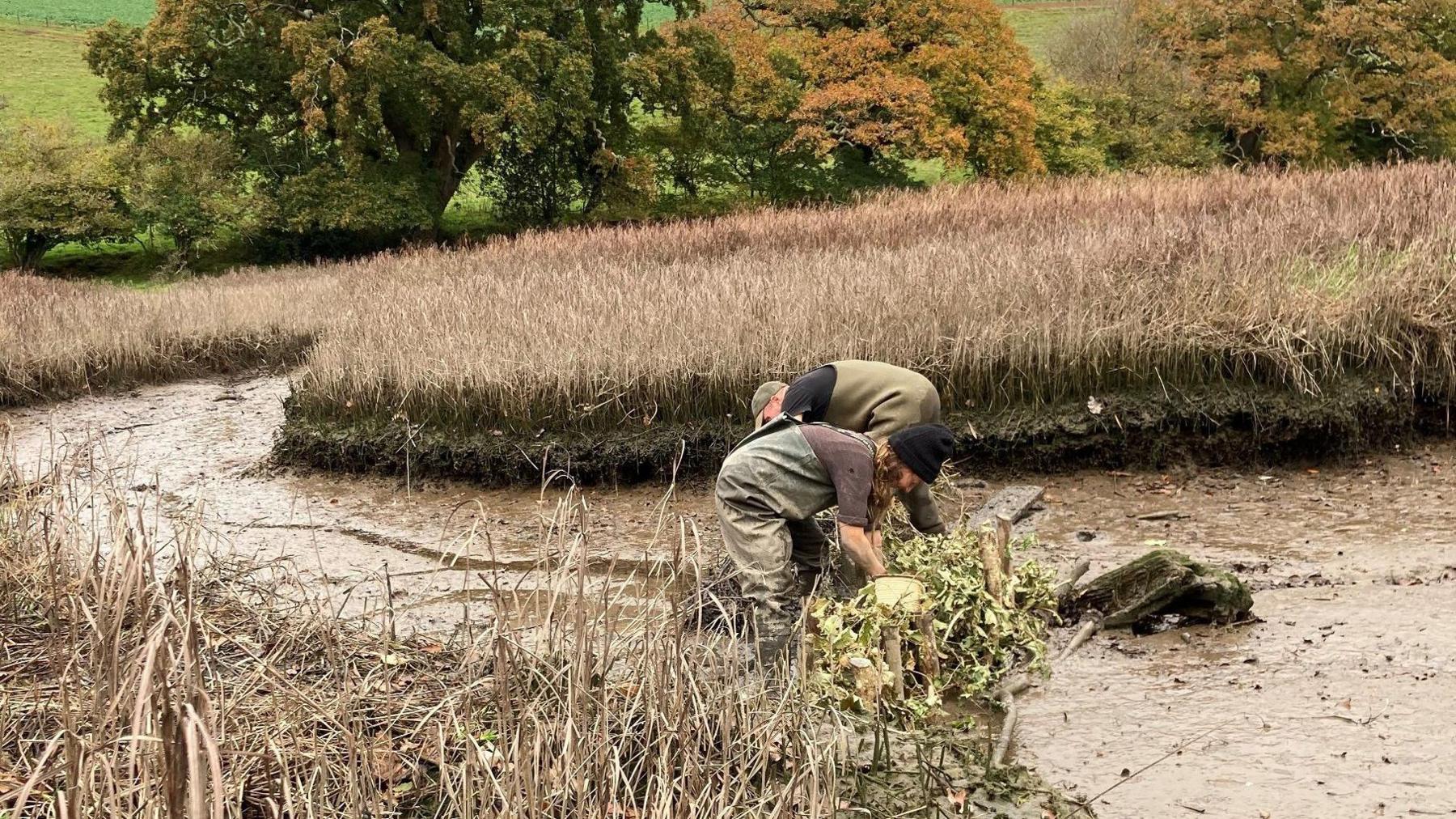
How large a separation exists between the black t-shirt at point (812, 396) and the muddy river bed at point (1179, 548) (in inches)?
34.6

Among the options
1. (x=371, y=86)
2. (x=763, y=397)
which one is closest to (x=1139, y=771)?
(x=763, y=397)

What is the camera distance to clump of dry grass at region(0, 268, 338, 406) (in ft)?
40.9

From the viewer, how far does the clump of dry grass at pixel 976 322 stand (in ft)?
27.4

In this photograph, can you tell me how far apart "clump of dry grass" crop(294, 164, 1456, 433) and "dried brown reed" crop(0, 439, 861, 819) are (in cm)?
480

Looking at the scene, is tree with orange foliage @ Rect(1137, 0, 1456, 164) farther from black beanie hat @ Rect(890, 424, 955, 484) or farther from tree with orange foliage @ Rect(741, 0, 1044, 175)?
black beanie hat @ Rect(890, 424, 955, 484)

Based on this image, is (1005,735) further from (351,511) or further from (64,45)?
(64,45)

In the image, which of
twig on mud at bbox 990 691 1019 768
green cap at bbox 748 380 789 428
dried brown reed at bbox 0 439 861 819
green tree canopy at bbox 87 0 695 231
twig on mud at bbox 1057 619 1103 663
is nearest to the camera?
dried brown reed at bbox 0 439 861 819

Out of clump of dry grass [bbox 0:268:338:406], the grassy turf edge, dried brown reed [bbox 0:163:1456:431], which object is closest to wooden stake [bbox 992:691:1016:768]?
the grassy turf edge

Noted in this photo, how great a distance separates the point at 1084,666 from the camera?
200 inches

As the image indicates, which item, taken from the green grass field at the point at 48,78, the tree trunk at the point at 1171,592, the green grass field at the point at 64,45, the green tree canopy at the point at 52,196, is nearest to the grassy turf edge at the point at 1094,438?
the tree trunk at the point at 1171,592

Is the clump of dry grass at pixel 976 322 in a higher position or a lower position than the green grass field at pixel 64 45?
lower

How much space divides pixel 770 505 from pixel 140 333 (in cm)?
1129

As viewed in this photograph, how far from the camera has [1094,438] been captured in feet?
27.1

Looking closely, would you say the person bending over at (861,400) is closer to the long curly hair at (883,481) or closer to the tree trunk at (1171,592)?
the long curly hair at (883,481)
